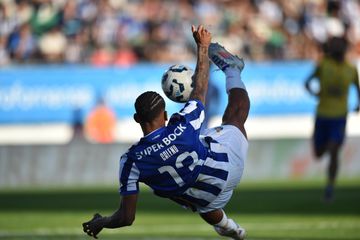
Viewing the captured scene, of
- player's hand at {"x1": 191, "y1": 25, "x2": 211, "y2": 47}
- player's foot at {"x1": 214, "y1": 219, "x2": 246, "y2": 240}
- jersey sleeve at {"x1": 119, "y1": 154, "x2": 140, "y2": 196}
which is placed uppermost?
player's hand at {"x1": 191, "y1": 25, "x2": 211, "y2": 47}

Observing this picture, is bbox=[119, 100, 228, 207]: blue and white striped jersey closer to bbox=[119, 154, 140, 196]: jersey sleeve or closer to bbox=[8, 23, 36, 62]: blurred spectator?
bbox=[119, 154, 140, 196]: jersey sleeve

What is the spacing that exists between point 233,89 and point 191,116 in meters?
1.16

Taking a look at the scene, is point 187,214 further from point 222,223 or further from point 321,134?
point 222,223

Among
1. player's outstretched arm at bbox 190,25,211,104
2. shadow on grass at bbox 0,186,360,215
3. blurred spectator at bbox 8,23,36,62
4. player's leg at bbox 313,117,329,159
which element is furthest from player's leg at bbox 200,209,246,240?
blurred spectator at bbox 8,23,36,62

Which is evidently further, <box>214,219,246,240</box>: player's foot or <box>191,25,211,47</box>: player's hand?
<box>214,219,246,240</box>: player's foot

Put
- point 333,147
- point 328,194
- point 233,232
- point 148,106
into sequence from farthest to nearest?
point 333,147 → point 328,194 → point 233,232 → point 148,106

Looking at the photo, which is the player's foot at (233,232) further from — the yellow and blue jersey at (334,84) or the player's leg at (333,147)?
the yellow and blue jersey at (334,84)

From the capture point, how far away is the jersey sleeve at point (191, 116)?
30.1 ft

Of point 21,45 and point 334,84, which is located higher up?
point 21,45

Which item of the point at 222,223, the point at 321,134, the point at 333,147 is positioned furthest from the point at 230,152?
the point at 321,134

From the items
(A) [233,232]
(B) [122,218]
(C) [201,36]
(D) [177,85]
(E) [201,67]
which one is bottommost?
(A) [233,232]

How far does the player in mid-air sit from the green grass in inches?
119

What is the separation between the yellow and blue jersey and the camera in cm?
1741

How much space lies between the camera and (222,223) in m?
10.2
